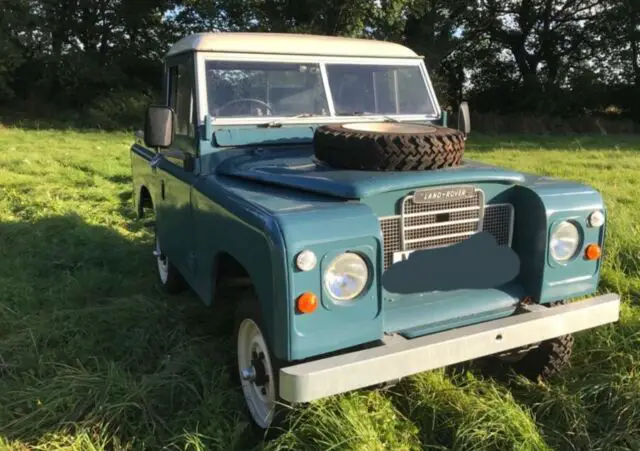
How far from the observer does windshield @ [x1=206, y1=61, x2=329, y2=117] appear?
3.94 m

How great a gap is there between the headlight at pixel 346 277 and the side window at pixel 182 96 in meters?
1.74

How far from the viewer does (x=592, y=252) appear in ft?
10.5

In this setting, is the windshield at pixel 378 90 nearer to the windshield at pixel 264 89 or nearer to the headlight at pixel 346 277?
the windshield at pixel 264 89

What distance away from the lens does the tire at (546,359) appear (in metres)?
3.47

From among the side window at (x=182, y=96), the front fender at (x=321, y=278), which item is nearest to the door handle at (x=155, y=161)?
the side window at (x=182, y=96)

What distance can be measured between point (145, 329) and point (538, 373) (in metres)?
2.52

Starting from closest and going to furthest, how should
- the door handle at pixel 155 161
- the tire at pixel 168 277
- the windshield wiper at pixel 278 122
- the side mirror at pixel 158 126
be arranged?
the side mirror at pixel 158 126, the windshield wiper at pixel 278 122, the door handle at pixel 155 161, the tire at pixel 168 277

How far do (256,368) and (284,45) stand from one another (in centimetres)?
222

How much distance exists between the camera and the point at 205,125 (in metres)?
3.79

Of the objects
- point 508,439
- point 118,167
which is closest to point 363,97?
point 508,439

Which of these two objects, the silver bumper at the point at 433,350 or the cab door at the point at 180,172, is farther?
the cab door at the point at 180,172

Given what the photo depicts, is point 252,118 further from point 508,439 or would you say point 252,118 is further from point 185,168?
point 508,439

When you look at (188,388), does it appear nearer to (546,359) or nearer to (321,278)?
(321,278)

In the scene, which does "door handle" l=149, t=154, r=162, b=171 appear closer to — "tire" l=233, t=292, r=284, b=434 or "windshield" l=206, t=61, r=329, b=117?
"windshield" l=206, t=61, r=329, b=117
